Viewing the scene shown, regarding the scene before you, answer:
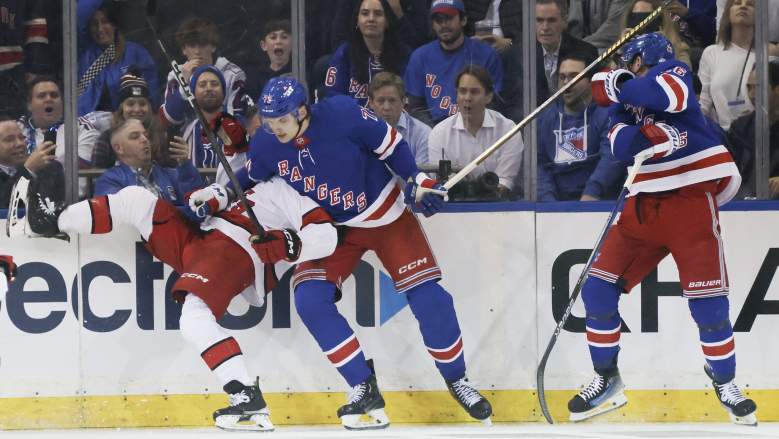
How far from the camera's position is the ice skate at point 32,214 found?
5270 millimetres

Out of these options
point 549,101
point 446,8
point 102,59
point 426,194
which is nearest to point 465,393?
point 426,194

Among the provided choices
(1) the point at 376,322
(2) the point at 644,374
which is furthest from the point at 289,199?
(2) the point at 644,374

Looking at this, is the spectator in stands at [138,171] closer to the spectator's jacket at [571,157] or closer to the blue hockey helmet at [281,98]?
the blue hockey helmet at [281,98]

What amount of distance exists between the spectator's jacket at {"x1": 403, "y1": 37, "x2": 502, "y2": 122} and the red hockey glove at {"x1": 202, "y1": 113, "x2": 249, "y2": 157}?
63cm

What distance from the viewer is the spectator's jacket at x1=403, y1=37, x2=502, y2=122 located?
5531mm

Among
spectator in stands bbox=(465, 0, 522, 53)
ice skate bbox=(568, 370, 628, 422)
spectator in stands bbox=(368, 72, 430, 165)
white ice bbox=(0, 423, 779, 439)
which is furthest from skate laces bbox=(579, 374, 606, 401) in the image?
spectator in stands bbox=(465, 0, 522, 53)

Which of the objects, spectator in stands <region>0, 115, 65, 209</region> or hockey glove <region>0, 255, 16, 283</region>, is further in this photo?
spectator in stands <region>0, 115, 65, 209</region>

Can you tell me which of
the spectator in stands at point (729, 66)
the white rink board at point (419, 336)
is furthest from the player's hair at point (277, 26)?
the spectator in stands at point (729, 66)

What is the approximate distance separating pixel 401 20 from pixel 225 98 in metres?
0.71

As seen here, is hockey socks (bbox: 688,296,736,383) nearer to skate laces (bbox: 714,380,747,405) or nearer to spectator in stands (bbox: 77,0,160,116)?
skate laces (bbox: 714,380,747,405)

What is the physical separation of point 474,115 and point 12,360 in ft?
6.28

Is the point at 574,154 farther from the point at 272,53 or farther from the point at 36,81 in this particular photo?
the point at 36,81

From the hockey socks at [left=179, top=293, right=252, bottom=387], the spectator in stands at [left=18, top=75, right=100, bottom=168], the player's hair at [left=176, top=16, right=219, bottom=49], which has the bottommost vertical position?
the hockey socks at [left=179, top=293, right=252, bottom=387]

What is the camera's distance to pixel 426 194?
204 inches
